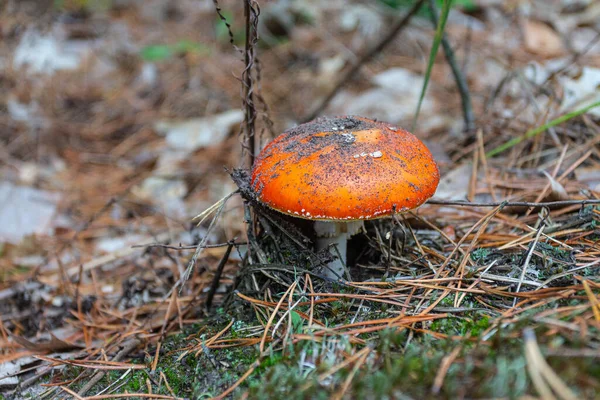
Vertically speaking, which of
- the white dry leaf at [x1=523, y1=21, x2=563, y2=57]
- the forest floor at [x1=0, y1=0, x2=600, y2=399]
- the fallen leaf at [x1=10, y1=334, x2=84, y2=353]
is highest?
the white dry leaf at [x1=523, y1=21, x2=563, y2=57]

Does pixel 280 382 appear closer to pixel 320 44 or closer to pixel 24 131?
pixel 24 131

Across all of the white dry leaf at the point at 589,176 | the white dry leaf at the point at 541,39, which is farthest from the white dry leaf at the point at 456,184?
the white dry leaf at the point at 541,39

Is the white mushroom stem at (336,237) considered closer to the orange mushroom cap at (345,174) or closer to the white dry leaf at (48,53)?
the orange mushroom cap at (345,174)

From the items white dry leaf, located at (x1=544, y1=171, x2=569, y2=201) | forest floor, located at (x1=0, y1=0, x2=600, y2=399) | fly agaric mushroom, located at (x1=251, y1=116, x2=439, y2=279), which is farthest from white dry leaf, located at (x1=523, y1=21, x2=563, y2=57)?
fly agaric mushroom, located at (x1=251, y1=116, x2=439, y2=279)

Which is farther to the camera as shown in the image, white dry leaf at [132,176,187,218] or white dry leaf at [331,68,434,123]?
white dry leaf at [331,68,434,123]

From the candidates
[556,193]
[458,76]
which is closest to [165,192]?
[458,76]

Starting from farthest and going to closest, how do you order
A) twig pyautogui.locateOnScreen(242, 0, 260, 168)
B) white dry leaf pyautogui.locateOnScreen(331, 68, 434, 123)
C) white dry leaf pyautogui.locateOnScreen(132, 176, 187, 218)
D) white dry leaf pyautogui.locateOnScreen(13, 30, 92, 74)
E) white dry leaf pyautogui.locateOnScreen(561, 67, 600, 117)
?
white dry leaf pyautogui.locateOnScreen(13, 30, 92, 74)
white dry leaf pyautogui.locateOnScreen(331, 68, 434, 123)
white dry leaf pyautogui.locateOnScreen(132, 176, 187, 218)
white dry leaf pyautogui.locateOnScreen(561, 67, 600, 117)
twig pyautogui.locateOnScreen(242, 0, 260, 168)

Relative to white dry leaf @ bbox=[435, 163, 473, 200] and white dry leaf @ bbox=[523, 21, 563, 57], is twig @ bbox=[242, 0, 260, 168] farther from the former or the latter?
white dry leaf @ bbox=[523, 21, 563, 57]
